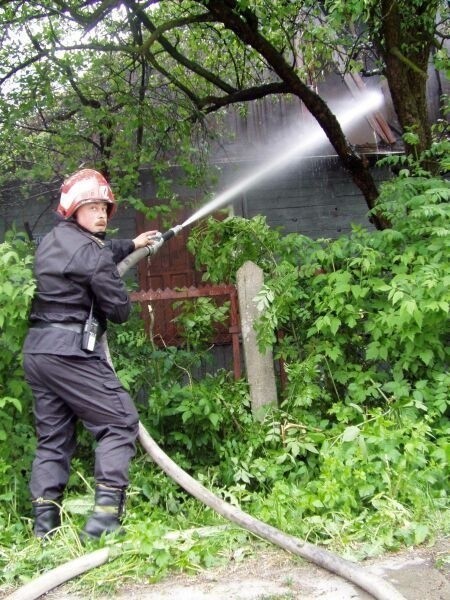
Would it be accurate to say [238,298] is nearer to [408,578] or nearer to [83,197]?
[83,197]

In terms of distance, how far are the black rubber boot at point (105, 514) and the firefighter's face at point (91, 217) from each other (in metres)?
1.41

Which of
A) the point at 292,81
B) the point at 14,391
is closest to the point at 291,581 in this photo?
the point at 14,391

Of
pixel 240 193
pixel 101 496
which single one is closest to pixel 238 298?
pixel 101 496

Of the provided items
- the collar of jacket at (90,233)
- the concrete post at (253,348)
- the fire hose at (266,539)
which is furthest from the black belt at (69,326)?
the concrete post at (253,348)

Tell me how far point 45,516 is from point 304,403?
5.79 ft

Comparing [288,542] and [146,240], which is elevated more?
[146,240]

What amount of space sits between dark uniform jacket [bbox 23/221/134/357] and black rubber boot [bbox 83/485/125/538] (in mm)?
727

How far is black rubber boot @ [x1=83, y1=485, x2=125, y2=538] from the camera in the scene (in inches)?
128

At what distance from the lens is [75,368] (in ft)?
11.2

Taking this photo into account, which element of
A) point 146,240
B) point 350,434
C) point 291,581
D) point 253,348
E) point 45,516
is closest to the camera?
point 291,581

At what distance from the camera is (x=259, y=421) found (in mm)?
4469

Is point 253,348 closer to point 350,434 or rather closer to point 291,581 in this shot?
point 350,434

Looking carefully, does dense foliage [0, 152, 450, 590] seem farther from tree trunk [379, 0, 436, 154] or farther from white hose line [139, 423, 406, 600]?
tree trunk [379, 0, 436, 154]

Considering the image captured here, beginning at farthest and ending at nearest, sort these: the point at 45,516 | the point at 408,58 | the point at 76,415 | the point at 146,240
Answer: the point at 408,58
the point at 146,240
the point at 76,415
the point at 45,516
